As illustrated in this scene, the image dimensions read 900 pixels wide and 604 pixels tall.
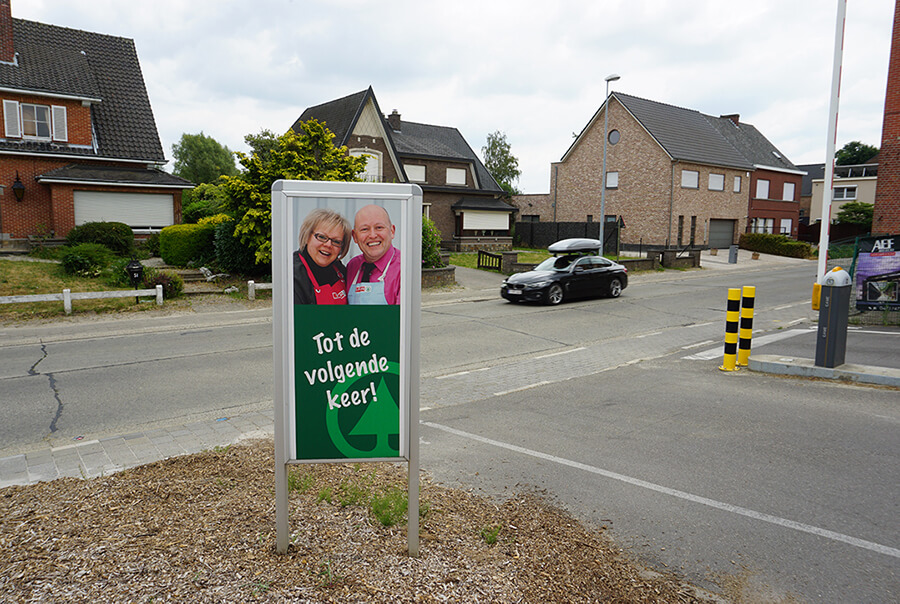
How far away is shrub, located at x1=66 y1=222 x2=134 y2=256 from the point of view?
72.0ft

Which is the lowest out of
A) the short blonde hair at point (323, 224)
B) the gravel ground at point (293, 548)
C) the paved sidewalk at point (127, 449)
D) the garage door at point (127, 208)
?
the paved sidewalk at point (127, 449)

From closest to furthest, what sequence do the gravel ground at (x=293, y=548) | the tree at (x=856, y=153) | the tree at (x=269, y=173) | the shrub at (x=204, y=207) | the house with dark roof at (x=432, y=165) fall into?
the gravel ground at (x=293, y=548)
the tree at (x=269, y=173)
the shrub at (x=204, y=207)
the house with dark roof at (x=432, y=165)
the tree at (x=856, y=153)

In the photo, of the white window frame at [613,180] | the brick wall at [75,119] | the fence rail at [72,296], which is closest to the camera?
the fence rail at [72,296]

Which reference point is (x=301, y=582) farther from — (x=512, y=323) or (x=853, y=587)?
(x=512, y=323)

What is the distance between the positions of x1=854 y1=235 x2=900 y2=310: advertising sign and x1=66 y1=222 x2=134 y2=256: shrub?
23.0m

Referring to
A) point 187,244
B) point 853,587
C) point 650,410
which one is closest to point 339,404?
point 853,587

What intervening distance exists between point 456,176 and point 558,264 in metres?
22.4

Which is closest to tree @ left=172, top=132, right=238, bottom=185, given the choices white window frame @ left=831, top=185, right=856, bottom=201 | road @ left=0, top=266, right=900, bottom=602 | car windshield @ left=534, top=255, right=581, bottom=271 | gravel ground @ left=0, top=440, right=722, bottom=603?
car windshield @ left=534, top=255, right=581, bottom=271

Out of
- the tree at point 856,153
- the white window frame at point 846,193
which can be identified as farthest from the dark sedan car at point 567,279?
the tree at point 856,153

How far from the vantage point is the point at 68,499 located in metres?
4.13

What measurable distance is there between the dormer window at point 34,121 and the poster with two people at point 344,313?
26.9 meters

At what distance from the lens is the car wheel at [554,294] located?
17.7 m

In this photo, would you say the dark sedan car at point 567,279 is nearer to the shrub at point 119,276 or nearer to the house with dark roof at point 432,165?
the shrub at point 119,276

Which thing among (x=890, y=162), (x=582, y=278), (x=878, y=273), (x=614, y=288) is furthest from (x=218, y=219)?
(x=890, y=162)
